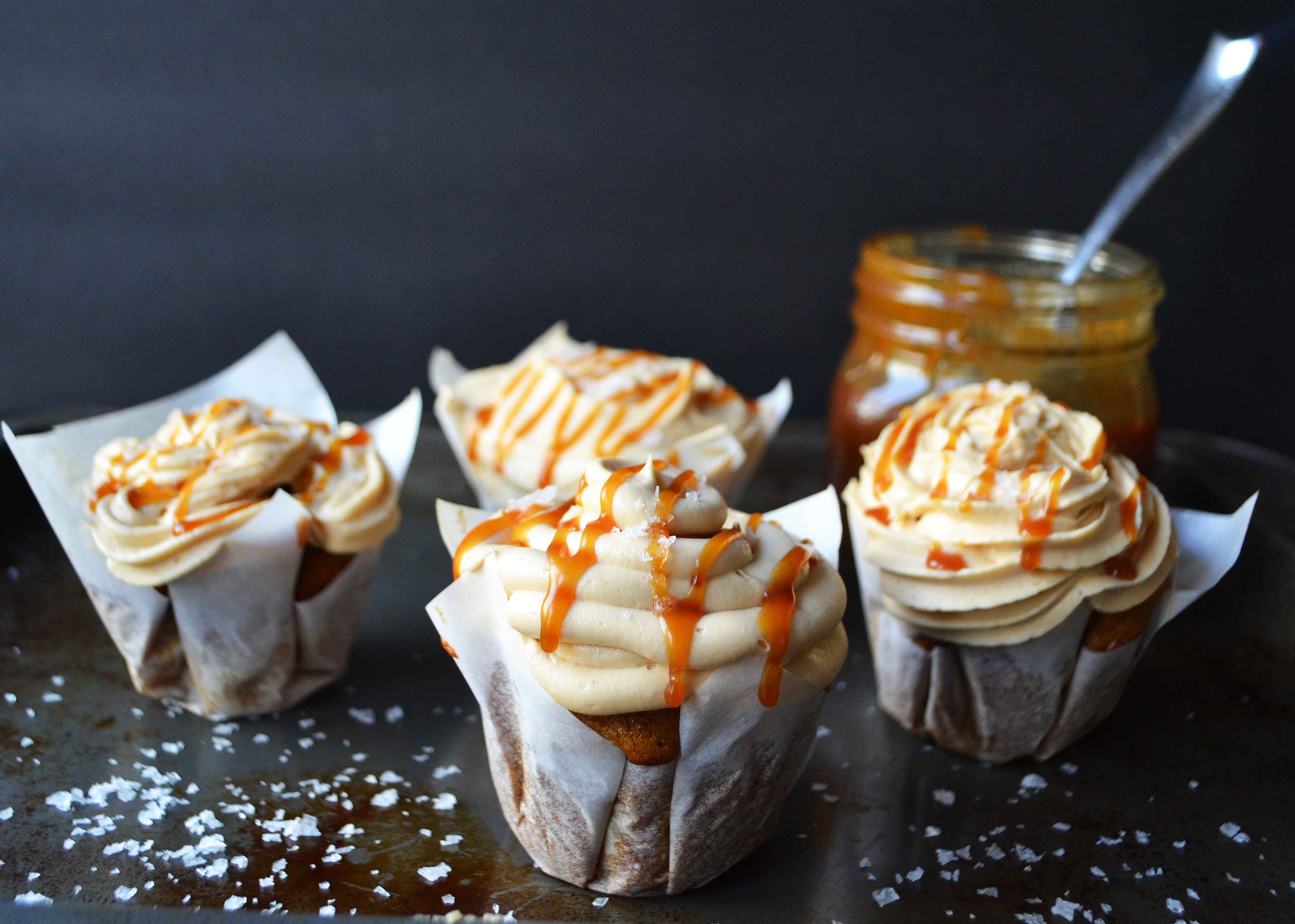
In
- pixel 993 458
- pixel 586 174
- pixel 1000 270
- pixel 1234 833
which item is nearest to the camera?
pixel 1234 833

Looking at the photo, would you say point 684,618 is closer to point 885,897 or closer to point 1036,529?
point 885,897

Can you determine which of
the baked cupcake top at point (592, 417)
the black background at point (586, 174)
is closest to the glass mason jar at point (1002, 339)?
the baked cupcake top at point (592, 417)

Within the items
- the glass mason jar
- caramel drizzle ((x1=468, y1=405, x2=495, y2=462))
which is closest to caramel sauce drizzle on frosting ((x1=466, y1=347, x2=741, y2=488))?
caramel drizzle ((x1=468, y1=405, x2=495, y2=462))

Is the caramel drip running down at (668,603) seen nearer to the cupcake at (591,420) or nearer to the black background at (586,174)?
the cupcake at (591,420)

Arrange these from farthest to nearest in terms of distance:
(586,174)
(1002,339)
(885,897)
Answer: (586,174), (1002,339), (885,897)

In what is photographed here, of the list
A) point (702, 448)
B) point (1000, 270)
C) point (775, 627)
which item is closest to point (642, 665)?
point (775, 627)
